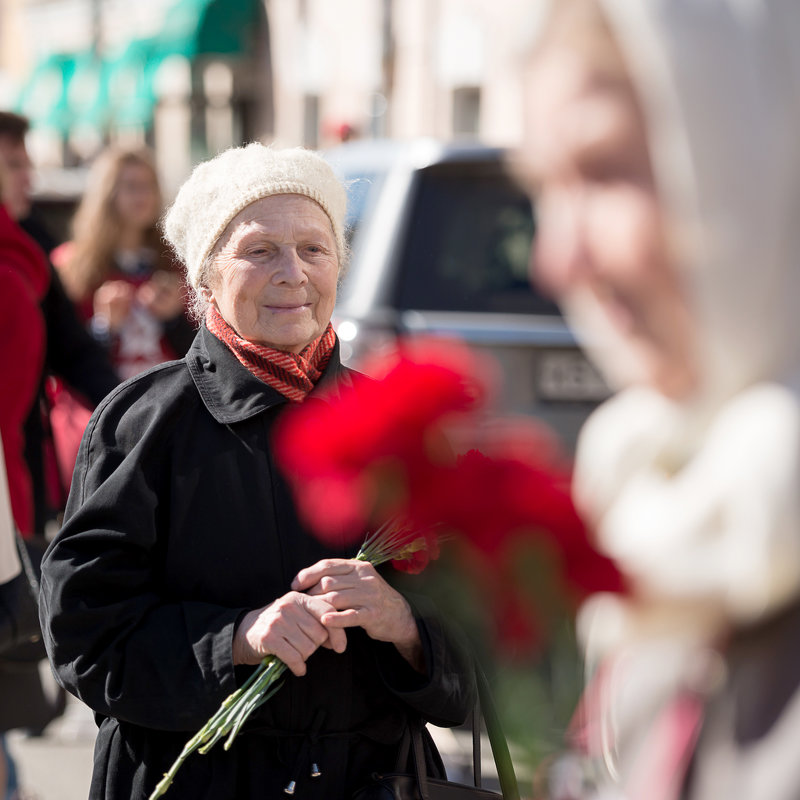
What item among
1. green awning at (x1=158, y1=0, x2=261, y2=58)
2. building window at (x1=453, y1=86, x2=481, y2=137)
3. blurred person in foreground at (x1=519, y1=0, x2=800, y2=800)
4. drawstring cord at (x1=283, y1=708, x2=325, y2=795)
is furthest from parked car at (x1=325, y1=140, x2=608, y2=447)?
green awning at (x1=158, y1=0, x2=261, y2=58)

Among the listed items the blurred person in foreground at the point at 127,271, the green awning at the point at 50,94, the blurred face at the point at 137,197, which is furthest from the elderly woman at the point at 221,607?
the green awning at the point at 50,94

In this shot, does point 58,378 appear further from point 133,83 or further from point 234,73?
point 133,83

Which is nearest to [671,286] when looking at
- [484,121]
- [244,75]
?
[484,121]

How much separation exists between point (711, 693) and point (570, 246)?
12.0 inches

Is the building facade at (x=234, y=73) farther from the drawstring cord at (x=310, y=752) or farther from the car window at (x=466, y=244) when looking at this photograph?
the drawstring cord at (x=310, y=752)

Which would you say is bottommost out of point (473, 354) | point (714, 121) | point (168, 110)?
point (168, 110)

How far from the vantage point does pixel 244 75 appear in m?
26.0

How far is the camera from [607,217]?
34.4 inches

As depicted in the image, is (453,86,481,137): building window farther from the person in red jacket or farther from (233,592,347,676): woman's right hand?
(233,592,347,676): woman's right hand

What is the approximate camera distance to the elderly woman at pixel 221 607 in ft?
7.32

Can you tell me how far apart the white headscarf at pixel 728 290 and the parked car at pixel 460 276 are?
14.9 feet

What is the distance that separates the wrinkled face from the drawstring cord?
65 cm

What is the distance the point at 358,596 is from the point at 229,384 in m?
0.45

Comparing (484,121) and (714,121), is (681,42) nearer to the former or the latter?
(714,121)
